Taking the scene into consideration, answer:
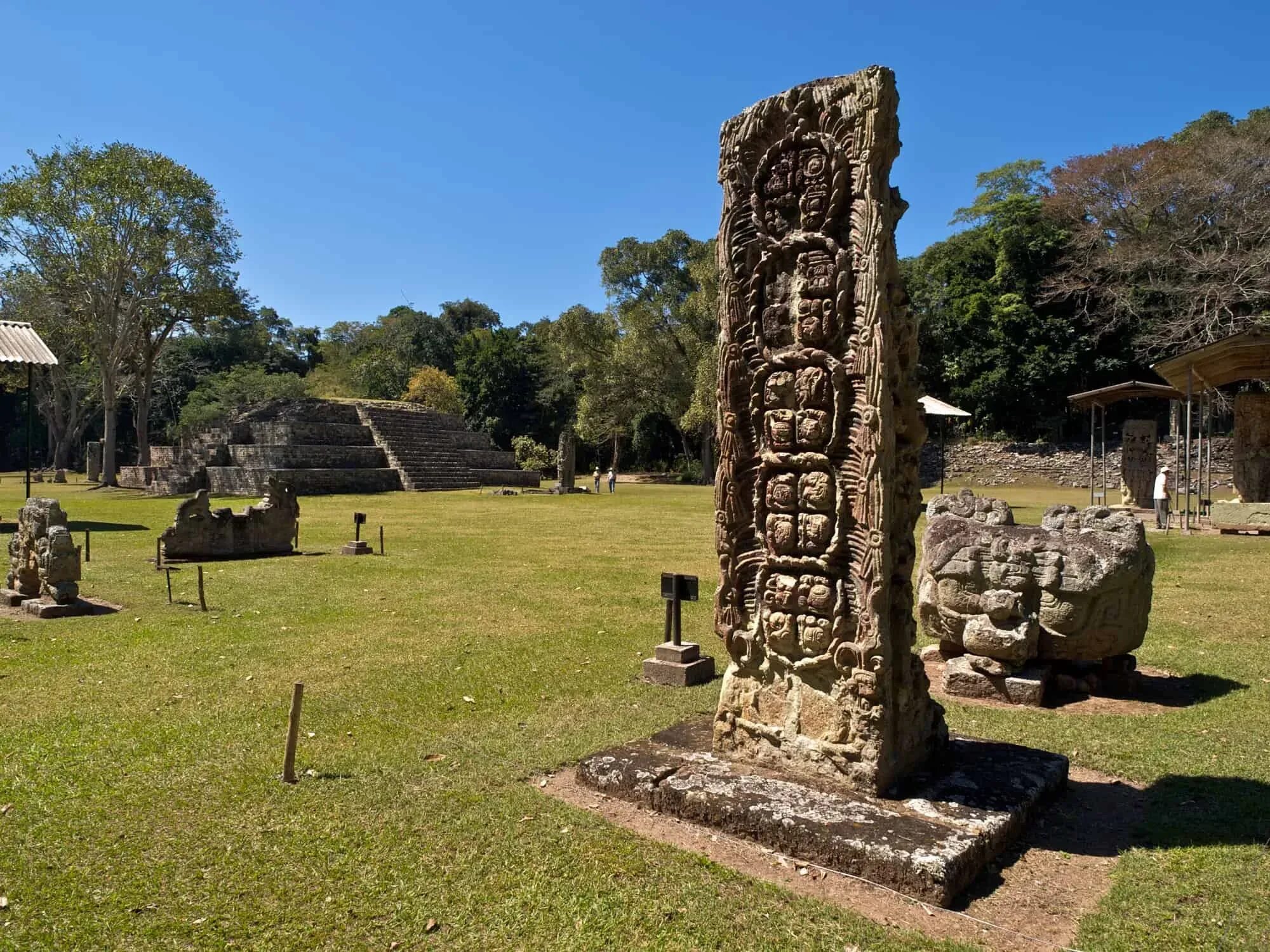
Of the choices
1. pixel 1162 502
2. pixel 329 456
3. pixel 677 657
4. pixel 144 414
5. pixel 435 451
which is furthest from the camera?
pixel 144 414

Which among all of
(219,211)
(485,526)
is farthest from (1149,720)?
(219,211)

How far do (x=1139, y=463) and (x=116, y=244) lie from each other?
29.9 meters

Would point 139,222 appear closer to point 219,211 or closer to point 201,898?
point 219,211

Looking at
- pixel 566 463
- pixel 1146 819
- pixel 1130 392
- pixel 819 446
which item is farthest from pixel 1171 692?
pixel 566 463

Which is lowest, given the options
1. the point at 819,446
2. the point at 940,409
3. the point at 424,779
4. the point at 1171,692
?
the point at 424,779

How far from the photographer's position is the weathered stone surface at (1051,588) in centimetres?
606

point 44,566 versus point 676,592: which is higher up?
point 676,592

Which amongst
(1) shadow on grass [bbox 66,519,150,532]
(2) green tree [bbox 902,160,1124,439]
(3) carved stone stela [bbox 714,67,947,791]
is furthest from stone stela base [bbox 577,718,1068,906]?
(2) green tree [bbox 902,160,1124,439]

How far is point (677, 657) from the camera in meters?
6.66

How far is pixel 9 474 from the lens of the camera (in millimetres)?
44500

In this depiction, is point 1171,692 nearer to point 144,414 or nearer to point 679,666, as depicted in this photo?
point 679,666

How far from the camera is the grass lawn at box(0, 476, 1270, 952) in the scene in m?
3.21

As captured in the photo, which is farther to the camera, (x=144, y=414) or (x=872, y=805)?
(x=144, y=414)

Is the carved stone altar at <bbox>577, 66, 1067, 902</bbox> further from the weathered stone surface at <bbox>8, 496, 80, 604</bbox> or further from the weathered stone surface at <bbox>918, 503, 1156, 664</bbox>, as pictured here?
the weathered stone surface at <bbox>8, 496, 80, 604</bbox>
